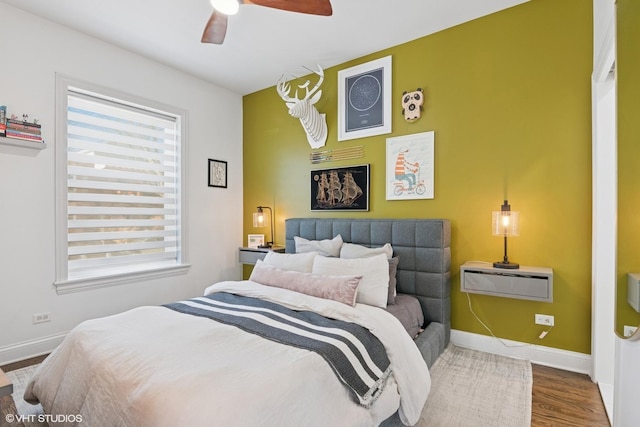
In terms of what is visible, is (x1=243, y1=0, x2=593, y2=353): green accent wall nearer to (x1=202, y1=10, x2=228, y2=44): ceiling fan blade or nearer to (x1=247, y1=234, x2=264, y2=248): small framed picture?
(x1=247, y1=234, x2=264, y2=248): small framed picture

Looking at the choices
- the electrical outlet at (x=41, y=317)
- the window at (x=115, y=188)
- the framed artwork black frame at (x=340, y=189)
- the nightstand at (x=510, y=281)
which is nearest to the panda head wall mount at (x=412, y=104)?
the framed artwork black frame at (x=340, y=189)

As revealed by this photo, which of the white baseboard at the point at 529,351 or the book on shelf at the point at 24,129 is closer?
the white baseboard at the point at 529,351

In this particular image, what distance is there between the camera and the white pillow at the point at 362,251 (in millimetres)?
2988

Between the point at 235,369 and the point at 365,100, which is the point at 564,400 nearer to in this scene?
the point at 235,369

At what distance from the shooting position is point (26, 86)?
9.32ft

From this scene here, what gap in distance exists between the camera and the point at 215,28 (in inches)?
92.5

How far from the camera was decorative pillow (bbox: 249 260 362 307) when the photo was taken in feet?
7.79

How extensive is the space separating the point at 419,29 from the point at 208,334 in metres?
3.22

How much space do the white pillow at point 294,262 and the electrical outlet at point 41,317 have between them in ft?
6.70

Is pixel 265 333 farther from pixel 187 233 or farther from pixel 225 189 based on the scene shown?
pixel 225 189

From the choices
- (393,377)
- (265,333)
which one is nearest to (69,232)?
(265,333)

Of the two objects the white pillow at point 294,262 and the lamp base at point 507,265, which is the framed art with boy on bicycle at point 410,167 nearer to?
the lamp base at point 507,265

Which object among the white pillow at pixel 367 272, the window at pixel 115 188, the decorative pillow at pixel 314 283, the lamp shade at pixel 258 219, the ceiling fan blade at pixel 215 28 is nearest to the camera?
the ceiling fan blade at pixel 215 28

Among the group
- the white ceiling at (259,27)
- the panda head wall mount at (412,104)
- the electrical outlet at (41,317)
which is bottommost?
the electrical outlet at (41,317)
